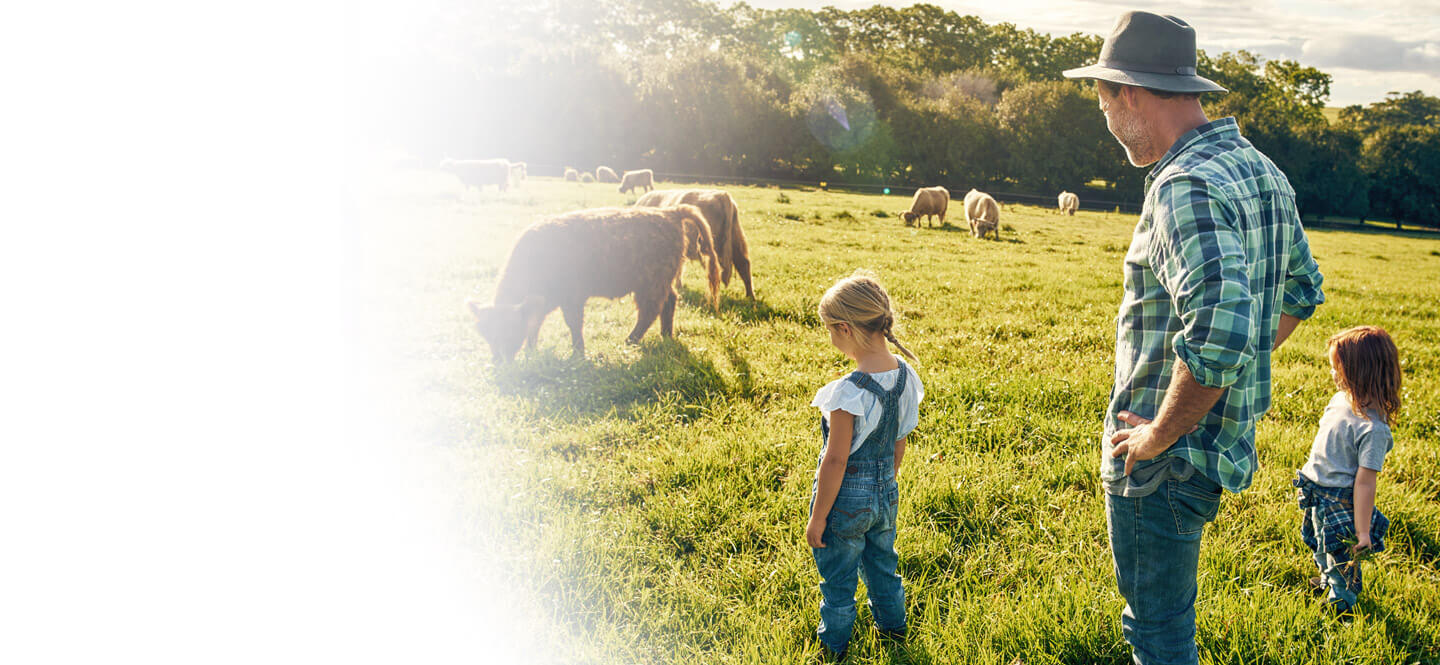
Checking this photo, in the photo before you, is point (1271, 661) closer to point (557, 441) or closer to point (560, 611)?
point (560, 611)

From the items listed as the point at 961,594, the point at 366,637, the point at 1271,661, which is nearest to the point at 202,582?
the point at 366,637

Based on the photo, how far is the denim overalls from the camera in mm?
2963

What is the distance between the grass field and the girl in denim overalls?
1.63 feet

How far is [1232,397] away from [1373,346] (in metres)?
1.89

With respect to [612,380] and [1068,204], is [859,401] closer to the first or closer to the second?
[612,380]

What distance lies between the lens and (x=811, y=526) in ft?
9.73

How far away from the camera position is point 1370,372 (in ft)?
11.2

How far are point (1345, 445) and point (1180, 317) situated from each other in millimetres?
2257

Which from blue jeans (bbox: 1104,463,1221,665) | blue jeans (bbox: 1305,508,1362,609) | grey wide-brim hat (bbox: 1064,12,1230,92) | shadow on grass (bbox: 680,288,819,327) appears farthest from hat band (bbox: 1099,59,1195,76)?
shadow on grass (bbox: 680,288,819,327)

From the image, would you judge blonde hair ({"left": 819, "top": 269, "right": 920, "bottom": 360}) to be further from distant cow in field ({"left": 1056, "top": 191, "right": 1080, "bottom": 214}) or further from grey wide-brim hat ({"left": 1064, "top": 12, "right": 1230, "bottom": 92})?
distant cow in field ({"left": 1056, "top": 191, "right": 1080, "bottom": 214})

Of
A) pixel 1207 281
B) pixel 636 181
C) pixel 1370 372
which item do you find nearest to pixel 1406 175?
pixel 636 181

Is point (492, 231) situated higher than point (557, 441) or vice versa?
point (492, 231)

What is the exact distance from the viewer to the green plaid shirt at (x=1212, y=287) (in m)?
2.02

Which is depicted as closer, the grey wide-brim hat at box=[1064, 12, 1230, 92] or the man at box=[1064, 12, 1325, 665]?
the man at box=[1064, 12, 1325, 665]
